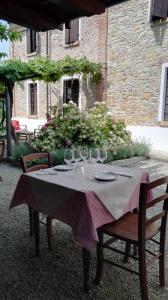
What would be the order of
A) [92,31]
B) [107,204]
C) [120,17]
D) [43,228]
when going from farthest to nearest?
[92,31] < [120,17] < [43,228] < [107,204]

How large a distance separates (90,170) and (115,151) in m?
4.14

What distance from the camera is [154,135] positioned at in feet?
28.2

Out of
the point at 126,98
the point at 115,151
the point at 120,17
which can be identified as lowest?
the point at 115,151

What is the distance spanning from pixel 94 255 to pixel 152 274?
55 cm

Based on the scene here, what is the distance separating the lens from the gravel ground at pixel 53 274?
Answer: 2.05 metres

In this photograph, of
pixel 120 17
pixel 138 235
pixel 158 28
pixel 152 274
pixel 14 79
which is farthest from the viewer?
pixel 120 17

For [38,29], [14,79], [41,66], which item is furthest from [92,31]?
[38,29]

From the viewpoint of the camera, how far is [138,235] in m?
1.90

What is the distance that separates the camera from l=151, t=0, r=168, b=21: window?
7.97m

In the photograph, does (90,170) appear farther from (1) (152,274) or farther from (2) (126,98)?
(2) (126,98)

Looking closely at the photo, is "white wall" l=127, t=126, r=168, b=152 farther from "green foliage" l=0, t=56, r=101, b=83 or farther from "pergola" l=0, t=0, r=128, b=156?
"pergola" l=0, t=0, r=128, b=156

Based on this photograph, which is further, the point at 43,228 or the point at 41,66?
the point at 41,66

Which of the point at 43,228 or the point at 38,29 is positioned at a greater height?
the point at 38,29

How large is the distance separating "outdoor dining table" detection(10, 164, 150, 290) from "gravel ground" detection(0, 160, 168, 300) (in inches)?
5.4
